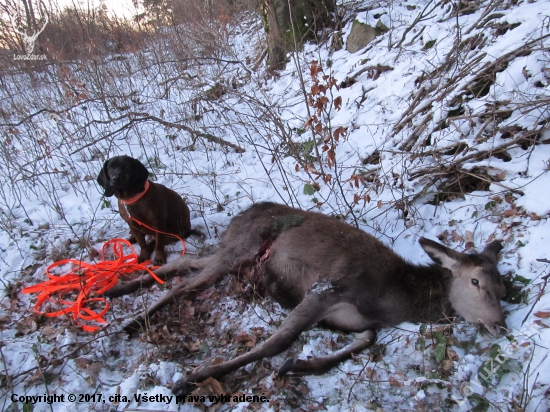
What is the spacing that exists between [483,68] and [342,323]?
4025 millimetres

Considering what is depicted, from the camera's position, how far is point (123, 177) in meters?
3.86

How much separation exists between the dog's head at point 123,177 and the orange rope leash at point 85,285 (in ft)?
1.26

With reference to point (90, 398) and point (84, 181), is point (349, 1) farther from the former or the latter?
point (90, 398)

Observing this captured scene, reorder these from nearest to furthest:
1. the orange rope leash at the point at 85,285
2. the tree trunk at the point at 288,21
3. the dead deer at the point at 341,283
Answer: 1. the dead deer at the point at 341,283
2. the orange rope leash at the point at 85,285
3. the tree trunk at the point at 288,21

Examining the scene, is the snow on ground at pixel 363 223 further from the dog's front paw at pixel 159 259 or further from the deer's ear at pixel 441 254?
the deer's ear at pixel 441 254

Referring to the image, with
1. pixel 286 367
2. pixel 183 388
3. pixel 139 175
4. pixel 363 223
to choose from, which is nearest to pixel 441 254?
pixel 363 223

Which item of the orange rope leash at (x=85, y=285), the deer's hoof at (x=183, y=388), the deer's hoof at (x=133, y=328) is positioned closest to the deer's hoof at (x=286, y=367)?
the deer's hoof at (x=183, y=388)

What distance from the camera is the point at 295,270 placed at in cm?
364

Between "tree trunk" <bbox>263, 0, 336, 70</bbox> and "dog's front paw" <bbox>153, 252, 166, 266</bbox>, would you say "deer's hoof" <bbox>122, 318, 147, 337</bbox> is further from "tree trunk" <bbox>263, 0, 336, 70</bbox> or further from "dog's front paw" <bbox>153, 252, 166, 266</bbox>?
"tree trunk" <bbox>263, 0, 336, 70</bbox>

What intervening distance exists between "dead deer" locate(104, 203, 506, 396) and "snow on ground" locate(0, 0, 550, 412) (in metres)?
0.12

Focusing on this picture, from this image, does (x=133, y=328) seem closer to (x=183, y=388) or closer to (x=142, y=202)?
(x=183, y=388)

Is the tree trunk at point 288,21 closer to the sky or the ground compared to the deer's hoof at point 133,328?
closer to the sky

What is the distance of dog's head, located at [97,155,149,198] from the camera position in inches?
152

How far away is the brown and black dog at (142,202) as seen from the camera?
12.9ft
